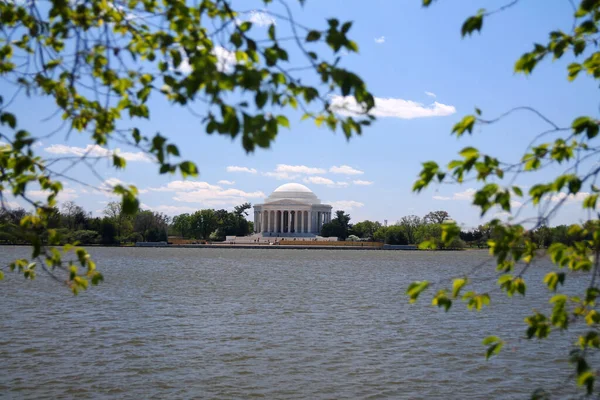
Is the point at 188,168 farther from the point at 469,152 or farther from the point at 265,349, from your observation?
the point at 265,349

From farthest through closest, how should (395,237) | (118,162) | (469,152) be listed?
(395,237)
(118,162)
(469,152)

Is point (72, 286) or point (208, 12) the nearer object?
point (208, 12)

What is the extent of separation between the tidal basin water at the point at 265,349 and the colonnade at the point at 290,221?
10341 cm

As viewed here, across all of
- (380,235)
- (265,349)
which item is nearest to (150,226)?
(380,235)

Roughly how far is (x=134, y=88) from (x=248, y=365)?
316 inches

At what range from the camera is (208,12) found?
4715mm

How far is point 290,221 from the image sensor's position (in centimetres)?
12862

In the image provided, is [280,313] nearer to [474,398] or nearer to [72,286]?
[474,398]

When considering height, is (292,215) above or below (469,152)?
above

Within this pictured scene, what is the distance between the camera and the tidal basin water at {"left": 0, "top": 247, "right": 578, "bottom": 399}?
Answer: 10562 mm

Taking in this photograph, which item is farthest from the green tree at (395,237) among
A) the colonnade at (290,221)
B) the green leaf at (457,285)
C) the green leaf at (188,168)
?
the green leaf at (188,168)

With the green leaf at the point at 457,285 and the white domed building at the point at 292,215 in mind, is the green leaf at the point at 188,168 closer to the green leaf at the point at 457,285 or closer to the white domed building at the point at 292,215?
the green leaf at the point at 457,285

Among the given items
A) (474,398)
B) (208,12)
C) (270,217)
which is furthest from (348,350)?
(270,217)

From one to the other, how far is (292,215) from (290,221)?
2034mm
